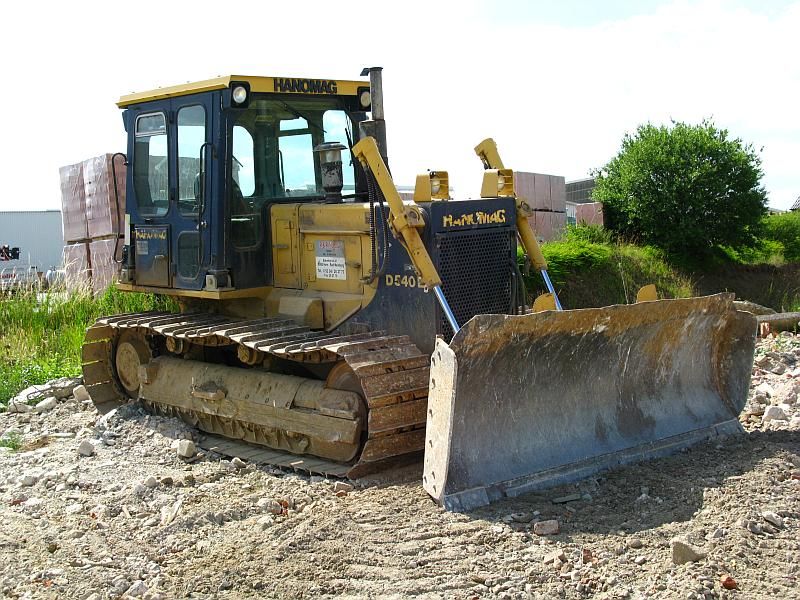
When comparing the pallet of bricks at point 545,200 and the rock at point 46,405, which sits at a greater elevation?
the pallet of bricks at point 545,200

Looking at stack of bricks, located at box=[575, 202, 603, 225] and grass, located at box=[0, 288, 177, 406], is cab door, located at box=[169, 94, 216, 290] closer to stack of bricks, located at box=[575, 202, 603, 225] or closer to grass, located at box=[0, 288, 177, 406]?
grass, located at box=[0, 288, 177, 406]

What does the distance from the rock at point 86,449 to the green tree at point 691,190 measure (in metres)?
15.2

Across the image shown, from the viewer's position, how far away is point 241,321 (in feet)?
27.0

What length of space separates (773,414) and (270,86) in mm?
4772

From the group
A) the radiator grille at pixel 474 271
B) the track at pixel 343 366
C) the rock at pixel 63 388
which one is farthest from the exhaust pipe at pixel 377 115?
the rock at pixel 63 388

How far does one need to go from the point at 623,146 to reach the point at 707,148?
6.90 ft

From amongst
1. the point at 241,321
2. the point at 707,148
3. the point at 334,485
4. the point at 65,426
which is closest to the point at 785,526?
the point at 334,485

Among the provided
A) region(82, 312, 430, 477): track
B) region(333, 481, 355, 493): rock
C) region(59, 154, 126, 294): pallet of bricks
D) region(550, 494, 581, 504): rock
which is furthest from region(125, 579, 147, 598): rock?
region(59, 154, 126, 294): pallet of bricks

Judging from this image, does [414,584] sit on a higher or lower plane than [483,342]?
lower

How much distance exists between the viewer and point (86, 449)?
26.1 feet

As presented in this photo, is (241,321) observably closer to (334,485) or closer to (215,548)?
(334,485)

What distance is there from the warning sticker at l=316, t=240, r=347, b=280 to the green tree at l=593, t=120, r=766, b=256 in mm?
14053

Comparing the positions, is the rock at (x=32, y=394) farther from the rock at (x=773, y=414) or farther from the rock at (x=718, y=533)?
the rock at (x=718, y=533)

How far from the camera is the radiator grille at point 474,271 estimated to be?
23.9 feet
